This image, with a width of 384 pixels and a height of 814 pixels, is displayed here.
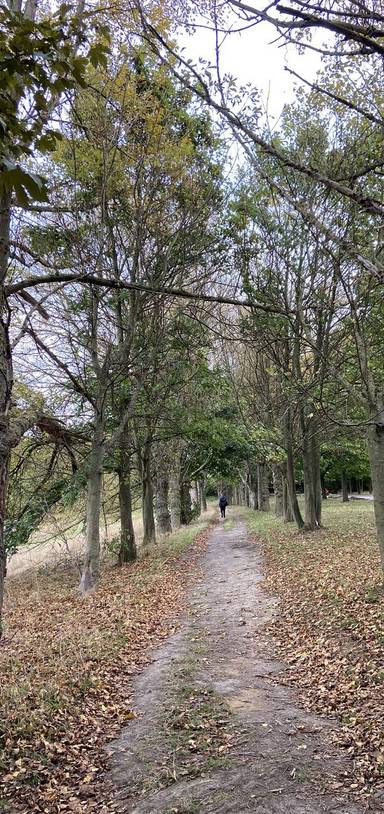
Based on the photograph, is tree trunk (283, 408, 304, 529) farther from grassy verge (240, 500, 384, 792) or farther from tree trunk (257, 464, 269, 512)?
tree trunk (257, 464, 269, 512)

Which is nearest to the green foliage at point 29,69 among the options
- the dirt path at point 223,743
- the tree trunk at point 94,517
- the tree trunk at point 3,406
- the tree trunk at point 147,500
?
the tree trunk at point 3,406

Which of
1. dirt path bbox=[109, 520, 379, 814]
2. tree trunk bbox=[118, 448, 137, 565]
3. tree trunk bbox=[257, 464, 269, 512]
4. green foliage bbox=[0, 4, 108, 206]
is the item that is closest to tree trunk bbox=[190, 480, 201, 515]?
tree trunk bbox=[257, 464, 269, 512]

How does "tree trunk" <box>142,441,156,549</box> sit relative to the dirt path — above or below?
above

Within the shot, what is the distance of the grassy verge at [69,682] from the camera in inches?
158

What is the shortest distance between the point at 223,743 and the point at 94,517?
7.57m

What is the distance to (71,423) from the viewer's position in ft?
44.7

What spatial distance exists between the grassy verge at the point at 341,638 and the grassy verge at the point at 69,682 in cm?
198

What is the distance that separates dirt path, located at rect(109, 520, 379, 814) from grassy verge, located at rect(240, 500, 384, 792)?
237 millimetres

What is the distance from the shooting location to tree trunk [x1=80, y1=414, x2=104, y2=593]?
1141 centimetres

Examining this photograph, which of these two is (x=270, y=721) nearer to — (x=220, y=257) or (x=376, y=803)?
(x=376, y=803)

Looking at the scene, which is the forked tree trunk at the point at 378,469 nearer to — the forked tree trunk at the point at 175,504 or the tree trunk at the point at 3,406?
the tree trunk at the point at 3,406

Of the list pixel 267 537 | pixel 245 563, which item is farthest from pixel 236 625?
pixel 267 537

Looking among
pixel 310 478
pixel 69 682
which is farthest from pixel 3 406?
pixel 310 478

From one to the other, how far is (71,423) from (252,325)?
6234mm
